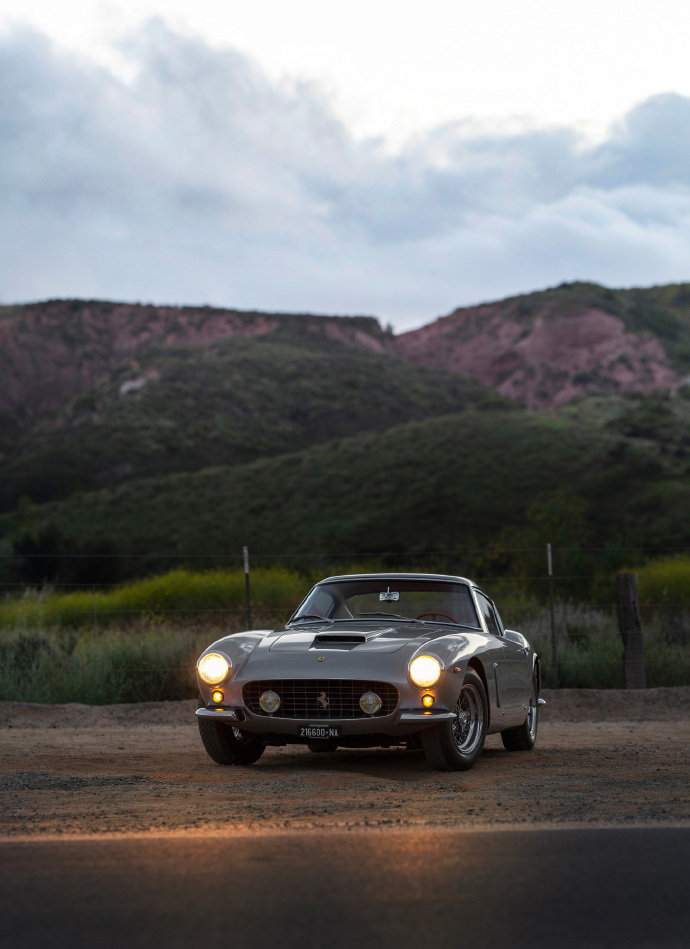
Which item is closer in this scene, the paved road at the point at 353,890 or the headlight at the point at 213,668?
the paved road at the point at 353,890

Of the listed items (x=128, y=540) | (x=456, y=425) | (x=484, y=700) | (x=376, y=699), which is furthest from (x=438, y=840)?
(x=456, y=425)

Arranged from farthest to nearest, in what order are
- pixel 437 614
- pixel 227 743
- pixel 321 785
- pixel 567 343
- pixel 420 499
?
1. pixel 567 343
2. pixel 420 499
3. pixel 437 614
4. pixel 227 743
5. pixel 321 785

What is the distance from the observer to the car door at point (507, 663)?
33.6 feet

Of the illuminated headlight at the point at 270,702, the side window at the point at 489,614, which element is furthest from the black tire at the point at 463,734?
the side window at the point at 489,614

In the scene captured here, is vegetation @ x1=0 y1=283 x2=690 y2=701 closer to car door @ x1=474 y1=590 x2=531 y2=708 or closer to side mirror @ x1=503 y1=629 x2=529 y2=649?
side mirror @ x1=503 y1=629 x2=529 y2=649

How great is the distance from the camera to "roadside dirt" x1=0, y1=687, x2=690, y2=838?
6.62 meters

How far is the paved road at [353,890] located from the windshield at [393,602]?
438 centimetres

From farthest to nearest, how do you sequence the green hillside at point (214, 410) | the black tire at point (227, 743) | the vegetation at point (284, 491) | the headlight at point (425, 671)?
the green hillside at point (214, 410) → the vegetation at point (284, 491) → the black tire at point (227, 743) → the headlight at point (425, 671)

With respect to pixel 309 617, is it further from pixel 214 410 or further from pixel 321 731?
pixel 214 410

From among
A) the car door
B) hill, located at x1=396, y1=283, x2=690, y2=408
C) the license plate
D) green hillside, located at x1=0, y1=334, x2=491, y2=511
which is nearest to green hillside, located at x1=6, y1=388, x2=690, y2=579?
green hillside, located at x1=0, y1=334, x2=491, y2=511

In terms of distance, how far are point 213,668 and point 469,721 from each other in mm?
2002

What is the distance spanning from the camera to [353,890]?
4.88m

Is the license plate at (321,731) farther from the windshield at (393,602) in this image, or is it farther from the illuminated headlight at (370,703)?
the windshield at (393,602)

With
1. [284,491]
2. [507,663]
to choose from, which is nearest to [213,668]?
[507,663]
